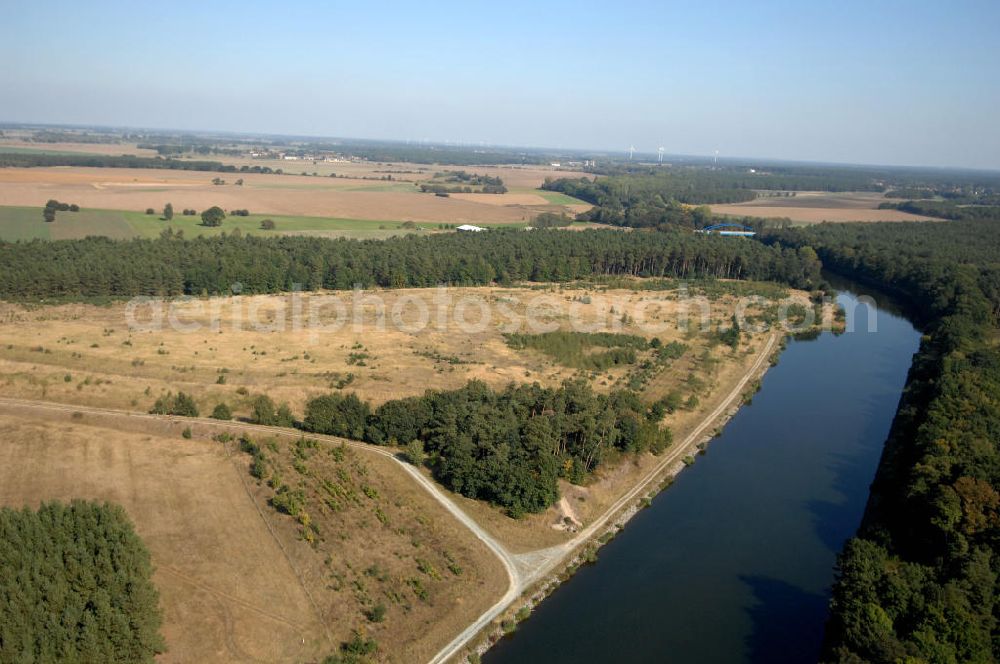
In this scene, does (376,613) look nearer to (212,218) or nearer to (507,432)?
(507,432)

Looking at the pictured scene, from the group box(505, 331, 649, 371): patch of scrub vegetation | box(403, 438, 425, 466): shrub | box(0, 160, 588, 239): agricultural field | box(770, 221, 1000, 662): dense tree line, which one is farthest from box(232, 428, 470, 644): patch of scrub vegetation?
box(0, 160, 588, 239): agricultural field

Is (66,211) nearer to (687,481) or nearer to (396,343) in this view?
(396,343)

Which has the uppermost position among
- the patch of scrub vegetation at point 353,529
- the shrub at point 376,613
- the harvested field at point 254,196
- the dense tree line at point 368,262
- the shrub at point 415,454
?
the harvested field at point 254,196

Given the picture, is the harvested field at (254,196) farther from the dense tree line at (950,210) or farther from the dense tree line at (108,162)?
the dense tree line at (950,210)

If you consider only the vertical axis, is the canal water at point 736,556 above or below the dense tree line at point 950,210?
below

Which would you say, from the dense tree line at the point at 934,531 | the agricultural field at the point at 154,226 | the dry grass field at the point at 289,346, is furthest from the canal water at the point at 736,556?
the agricultural field at the point at 154,226

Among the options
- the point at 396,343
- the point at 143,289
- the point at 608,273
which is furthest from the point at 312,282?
the point at 608,273

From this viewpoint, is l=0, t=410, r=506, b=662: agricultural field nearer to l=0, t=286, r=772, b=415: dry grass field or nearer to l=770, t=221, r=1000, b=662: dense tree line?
l=0, t=286, r=772, b=415: dry grass field
